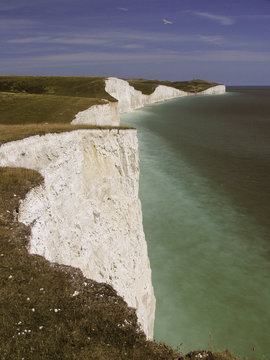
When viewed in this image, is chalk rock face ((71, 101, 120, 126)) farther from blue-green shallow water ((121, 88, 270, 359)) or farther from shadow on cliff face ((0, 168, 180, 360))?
shadow on cliff face ((0, 168, 180, 360))

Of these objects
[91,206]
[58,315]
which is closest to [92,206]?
[91,206]

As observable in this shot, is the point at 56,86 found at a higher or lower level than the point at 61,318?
higher

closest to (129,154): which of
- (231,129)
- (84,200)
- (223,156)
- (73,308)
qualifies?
(84,200)

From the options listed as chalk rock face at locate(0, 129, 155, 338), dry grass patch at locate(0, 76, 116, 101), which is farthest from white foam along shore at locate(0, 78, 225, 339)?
dry grass patch at locate(0, 76, 116, 101)

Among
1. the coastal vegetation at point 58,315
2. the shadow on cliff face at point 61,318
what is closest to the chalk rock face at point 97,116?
the coastal vegetation at point 58,315

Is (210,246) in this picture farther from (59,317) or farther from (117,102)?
(117,102)
